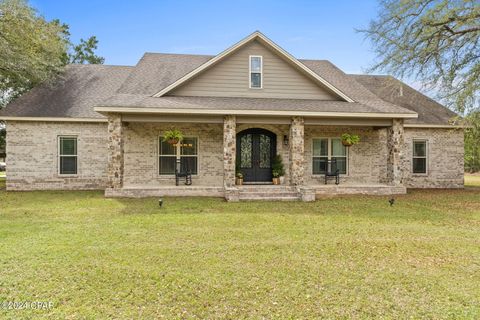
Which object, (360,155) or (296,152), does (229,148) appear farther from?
(360,155)

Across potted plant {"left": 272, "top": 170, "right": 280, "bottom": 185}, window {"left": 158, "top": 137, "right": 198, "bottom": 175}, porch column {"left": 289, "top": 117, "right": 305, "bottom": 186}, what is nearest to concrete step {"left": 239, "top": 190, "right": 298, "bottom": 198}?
porch column {"left": 289, "top": 117, "right": 305, "bottom": 186}

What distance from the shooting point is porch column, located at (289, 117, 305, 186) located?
11234mm

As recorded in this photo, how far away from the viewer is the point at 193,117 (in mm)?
10898

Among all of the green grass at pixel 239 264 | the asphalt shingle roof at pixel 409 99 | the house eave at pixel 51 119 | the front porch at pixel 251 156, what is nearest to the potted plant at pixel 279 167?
the front porch at pixel 251 156

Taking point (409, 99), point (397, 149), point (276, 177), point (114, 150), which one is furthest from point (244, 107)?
point (409, 99)

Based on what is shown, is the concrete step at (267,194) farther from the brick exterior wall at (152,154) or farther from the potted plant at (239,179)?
the brick exterior wall at (152,154)

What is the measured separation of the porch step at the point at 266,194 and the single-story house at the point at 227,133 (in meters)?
0.04

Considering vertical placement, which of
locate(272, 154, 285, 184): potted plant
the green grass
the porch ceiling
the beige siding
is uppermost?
the beige siding

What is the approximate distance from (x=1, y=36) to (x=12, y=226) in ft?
37.4

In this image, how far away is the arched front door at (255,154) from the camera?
1290cm

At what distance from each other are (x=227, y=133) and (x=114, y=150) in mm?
4109

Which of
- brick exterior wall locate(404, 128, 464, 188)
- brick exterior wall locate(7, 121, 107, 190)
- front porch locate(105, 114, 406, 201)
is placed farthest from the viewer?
brick exterior wall locate(404, 128, 464, 188)

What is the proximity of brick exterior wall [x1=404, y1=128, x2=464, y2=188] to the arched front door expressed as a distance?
6.77 m

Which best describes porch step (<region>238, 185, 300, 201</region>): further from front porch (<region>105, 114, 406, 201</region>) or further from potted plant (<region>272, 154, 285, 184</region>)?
potted plant (<region>272, 154, 285, 184</region>)
